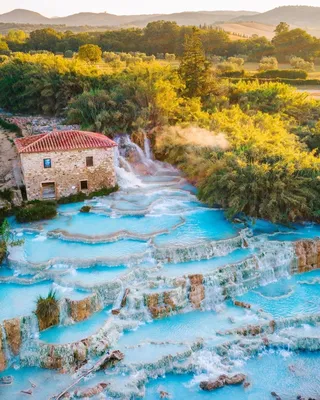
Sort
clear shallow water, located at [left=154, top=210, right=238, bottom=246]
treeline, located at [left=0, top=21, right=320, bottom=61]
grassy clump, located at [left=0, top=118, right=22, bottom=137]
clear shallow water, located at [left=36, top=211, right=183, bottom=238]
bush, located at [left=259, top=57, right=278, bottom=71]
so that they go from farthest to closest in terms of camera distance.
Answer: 1. treeline, located at [left=0, top=21, right=320, bottom=61]
2. bush, located at [left=259, top=57, right=278, bottom=71]
3. grassy clump, located at [left=0, top=118, right=22, bottom=137]
4. clear shallow water, located at [left=36, top=211, right=183, bottom=238]
5. clear shallow water, located at [left=154, top=210, right=238, bottom=246]

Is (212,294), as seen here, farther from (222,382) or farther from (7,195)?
(7,195)

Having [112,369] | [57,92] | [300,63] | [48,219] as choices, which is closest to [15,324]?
[112,369]

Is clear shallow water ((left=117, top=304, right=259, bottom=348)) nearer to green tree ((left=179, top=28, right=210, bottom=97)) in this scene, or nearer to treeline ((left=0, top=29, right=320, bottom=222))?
treeline ((left=0, top=29, right=320, bottom=222))

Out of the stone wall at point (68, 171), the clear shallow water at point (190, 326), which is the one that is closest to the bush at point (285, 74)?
the stone wall at point (68, 171)

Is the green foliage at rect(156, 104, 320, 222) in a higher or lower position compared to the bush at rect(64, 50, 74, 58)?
lower

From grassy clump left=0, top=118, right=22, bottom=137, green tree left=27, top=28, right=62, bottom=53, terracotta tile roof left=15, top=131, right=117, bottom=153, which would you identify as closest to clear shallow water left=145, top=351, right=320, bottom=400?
terracotta tile roof left=15, top=131, right=117, bottom=153
